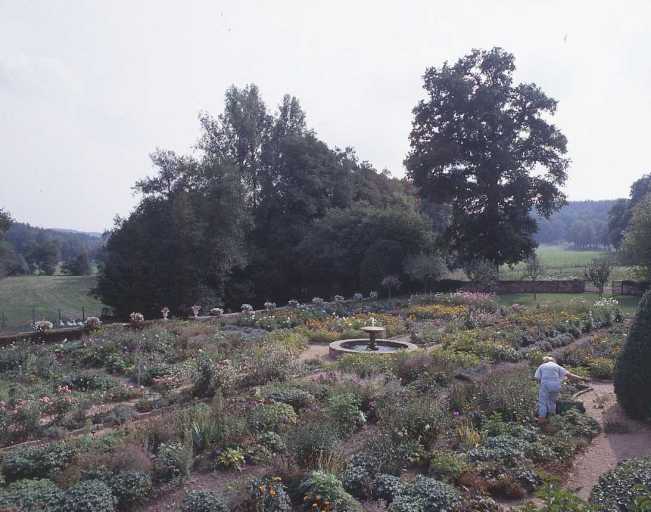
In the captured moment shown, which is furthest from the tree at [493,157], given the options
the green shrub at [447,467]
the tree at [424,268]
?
the green shrub at [447,467]

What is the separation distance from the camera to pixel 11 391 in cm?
955

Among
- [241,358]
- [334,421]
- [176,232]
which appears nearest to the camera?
[334,421]

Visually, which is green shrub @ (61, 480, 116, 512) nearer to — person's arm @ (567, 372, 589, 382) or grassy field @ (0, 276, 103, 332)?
person's arm @ (567, 372, 589, 382)

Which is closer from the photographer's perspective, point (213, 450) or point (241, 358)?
point (213, 450)

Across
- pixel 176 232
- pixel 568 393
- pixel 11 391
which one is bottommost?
pixel 568 393

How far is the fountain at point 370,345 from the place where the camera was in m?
14.0

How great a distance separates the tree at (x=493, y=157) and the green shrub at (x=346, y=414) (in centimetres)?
2424

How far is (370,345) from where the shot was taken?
14.4m

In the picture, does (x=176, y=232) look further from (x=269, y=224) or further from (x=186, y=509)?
(x=186, y=509)

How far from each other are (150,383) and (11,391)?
2475 millimetres

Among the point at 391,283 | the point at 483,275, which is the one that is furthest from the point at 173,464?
the point at 483,275

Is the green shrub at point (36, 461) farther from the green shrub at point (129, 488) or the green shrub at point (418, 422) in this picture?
the green shrub at point (418, 422)

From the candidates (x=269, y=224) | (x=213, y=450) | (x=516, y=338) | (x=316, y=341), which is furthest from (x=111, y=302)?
(x=213, y=450)

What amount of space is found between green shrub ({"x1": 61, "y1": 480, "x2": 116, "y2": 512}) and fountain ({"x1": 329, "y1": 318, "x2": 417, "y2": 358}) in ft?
27.2
